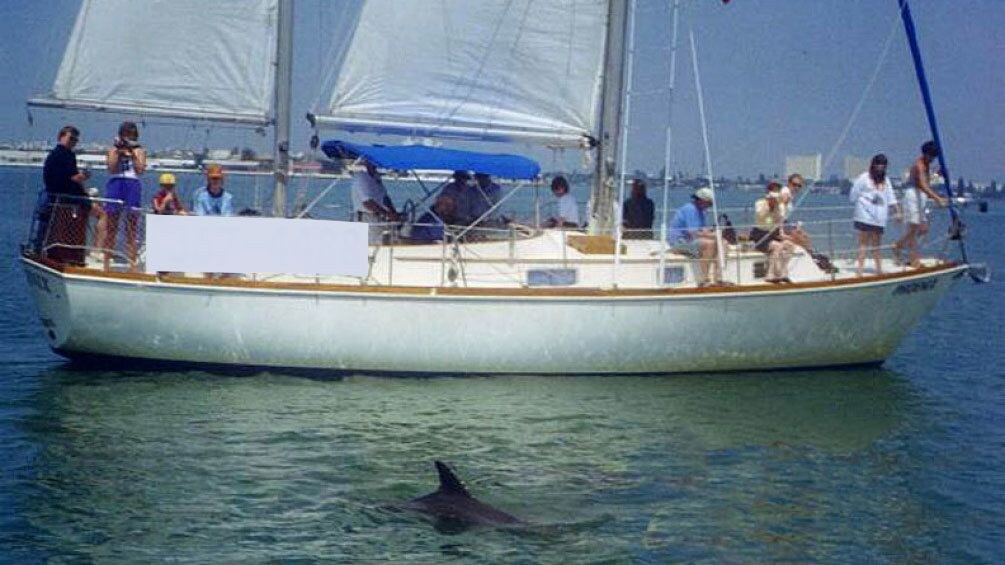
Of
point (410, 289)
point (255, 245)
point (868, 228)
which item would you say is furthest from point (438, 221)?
point (868, 228)

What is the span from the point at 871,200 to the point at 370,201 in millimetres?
8099

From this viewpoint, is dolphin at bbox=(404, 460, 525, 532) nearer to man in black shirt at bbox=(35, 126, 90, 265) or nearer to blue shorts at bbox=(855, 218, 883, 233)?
man in black shirt at bbox=(35, 126, 90, 265)

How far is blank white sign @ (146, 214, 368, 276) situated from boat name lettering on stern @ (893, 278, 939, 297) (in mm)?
8626

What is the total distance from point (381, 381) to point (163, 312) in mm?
3336

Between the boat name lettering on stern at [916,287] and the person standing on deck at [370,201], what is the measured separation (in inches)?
321

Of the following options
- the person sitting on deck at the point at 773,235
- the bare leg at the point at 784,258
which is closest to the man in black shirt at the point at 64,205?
the person sitting on deck at the point at 773,235

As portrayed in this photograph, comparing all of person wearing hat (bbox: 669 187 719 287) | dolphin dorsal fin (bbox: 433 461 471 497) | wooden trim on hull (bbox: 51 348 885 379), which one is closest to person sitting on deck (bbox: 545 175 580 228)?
person wearing hat (bbox: 669 187 719 287)

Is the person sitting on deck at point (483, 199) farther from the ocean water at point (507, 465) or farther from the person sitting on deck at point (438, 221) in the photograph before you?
the ocean water at point (507, 465)

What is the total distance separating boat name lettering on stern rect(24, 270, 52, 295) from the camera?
1832cm

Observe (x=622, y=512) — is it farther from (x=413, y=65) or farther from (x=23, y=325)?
(x=23, y=325)

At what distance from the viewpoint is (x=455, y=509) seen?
1203 cm

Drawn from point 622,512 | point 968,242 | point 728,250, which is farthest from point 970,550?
point 968,242

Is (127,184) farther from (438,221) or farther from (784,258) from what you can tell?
(784,258)

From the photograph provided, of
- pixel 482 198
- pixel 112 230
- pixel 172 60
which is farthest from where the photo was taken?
pixel 482 198
